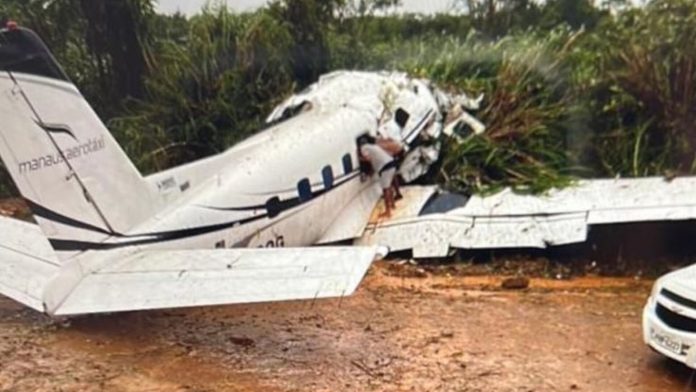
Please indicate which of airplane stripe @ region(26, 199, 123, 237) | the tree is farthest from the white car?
the tree

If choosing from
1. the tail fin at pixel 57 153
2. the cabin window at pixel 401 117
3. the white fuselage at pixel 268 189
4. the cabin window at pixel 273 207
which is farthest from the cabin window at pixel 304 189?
the cabin window at pixel 401 117

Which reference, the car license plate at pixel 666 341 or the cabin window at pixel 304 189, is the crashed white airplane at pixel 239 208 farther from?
the car license plate at pixel 666 341

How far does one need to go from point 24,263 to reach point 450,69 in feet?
25.7

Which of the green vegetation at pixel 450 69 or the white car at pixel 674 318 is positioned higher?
the green vegetation at pixel 450 69

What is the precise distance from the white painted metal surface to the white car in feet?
8.85

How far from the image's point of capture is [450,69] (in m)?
13.3

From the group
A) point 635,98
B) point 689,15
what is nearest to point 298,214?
point 635,98

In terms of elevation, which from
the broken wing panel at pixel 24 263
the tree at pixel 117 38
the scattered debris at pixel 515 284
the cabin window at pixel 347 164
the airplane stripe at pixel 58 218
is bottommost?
the scattered debris at pixel 515 284

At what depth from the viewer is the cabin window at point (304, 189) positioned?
9133 millimetres

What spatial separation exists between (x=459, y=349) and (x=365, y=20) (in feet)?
31.7

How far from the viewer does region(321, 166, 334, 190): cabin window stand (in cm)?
958

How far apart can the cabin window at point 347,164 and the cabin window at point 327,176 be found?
35cm

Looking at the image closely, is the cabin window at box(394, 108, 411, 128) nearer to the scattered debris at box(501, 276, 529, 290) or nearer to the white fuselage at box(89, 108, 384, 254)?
the white fuselage at box(89, 108, 384, 254)

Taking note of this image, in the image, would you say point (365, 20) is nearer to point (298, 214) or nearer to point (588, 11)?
point (588, 11)
